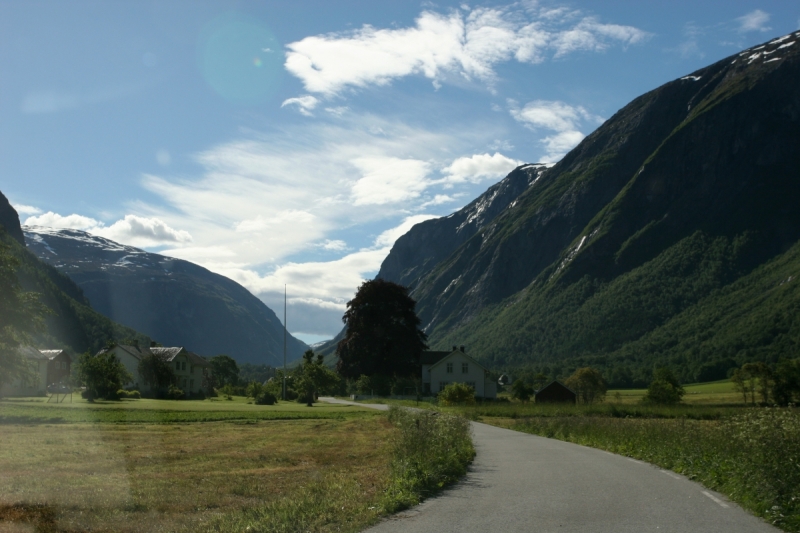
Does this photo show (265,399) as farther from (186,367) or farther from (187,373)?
(187,373)

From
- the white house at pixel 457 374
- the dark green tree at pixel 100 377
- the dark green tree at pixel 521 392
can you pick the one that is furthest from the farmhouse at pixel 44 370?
the dark green tree at pixel 521 392

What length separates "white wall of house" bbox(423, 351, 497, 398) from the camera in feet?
256

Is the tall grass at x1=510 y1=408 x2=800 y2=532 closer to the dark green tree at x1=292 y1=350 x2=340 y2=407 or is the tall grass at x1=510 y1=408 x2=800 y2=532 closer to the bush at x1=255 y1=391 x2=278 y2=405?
the dark green tree at x1=292 y1=350 x2=340 y2=407

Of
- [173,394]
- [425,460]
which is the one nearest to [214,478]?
[425,460]

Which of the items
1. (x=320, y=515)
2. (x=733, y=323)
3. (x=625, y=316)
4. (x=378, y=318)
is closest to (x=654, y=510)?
(x=320, y=515)

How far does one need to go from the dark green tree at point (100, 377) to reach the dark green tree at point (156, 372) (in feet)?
32.8

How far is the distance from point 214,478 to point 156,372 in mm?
63036

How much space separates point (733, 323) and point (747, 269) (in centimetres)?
3046

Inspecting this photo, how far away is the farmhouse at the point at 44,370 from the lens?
74062mm

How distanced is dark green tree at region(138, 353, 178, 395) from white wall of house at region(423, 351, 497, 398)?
95.3 feet

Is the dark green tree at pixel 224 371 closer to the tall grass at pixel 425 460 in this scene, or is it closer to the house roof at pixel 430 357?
the house roof at pixel 430 357

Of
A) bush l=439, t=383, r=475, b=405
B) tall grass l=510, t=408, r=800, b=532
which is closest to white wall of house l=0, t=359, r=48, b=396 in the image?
Result: bush l=439, t=383, r=475, b=405

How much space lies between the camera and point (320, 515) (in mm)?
10359

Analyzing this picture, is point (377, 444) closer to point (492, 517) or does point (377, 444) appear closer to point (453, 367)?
point (492, 517)
